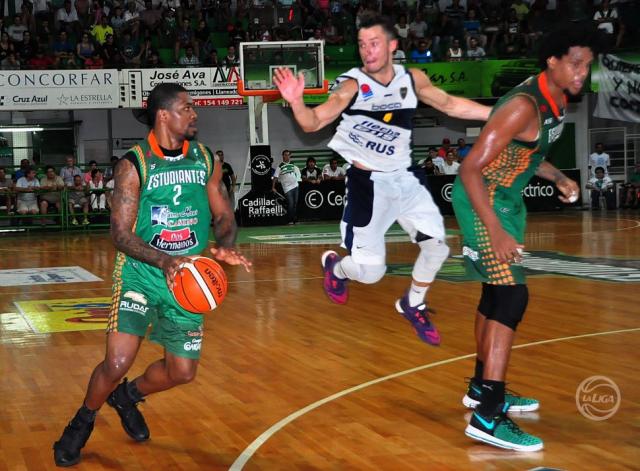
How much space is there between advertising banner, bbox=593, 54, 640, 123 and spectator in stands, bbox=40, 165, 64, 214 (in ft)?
47.1

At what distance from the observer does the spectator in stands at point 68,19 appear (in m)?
25.2

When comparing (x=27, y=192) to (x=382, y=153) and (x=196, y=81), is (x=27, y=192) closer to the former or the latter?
(x=196, y=81)

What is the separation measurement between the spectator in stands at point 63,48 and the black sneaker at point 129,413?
20183 mm

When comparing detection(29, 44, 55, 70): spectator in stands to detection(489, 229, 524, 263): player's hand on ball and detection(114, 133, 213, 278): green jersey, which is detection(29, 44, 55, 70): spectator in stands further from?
detection(489, 229, 524, 263): player's hand on ball

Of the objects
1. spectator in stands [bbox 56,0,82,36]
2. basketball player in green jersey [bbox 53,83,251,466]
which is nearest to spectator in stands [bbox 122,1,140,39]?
spectator in stands [bbox 56,0,82,36]

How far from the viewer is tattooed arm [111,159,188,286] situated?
188 inches

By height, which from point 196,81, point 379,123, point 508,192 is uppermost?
point 196,81

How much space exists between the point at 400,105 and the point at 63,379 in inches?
131

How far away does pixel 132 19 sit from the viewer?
84.4 ft

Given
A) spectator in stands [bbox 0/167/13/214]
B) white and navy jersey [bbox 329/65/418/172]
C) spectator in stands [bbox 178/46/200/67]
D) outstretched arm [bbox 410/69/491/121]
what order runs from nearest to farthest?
1. white and navy jersey [bbox 329/65/418/172]
2. outstretched arm [bbox 410/69/491/121]
3. spectator in stands [bbox 0/167/13/214]
4. spectator in stands [bbox 178/46/200/67]

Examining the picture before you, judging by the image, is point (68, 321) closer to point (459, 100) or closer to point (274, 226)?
point (459, 100)

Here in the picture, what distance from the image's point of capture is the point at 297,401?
20.8ft

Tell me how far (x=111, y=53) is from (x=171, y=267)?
68.9 ft

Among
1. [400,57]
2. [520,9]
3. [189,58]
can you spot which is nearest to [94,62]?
[189,58]
